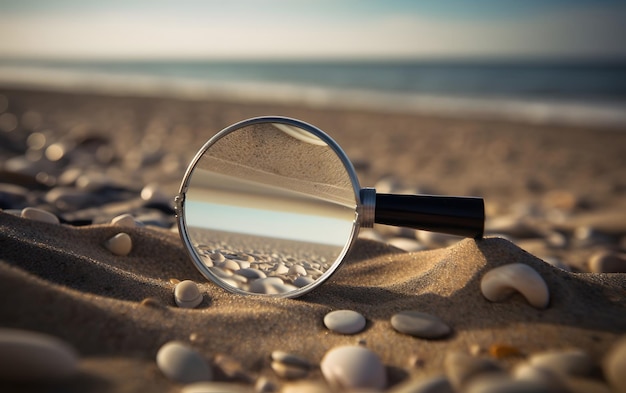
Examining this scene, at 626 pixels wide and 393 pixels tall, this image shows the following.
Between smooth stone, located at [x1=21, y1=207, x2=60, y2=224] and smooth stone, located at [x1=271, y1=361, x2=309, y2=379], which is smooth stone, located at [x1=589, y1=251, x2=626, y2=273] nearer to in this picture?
smooth stone, located at [x1=271, y1=361, x2=309, y2=379]

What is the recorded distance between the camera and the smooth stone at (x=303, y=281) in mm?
→ 1885

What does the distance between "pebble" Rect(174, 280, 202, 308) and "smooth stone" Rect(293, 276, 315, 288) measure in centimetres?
38

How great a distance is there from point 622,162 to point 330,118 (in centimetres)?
581

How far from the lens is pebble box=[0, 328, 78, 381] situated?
106 cm

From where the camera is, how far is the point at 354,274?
2.26 metres

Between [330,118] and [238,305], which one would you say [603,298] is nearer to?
[238,305]

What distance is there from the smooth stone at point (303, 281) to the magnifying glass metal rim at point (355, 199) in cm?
2

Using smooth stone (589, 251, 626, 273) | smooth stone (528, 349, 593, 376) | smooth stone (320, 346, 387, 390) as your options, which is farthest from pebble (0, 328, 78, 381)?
smooth stone (589, 251, 626, 273)

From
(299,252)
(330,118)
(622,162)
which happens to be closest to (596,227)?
(299,252)

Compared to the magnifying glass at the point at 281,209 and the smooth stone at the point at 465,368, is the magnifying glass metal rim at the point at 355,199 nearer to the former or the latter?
the magnifying glass at the point at 281,209

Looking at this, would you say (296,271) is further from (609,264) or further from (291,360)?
(609,264)

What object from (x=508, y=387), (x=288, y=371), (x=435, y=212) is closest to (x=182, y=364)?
(x=288, y=371)

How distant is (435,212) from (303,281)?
1.95 feet

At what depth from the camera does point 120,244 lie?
7.21ft
